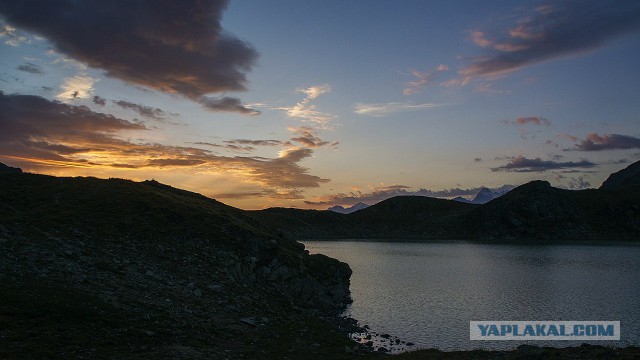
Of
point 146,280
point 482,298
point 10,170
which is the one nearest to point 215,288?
point 146,280

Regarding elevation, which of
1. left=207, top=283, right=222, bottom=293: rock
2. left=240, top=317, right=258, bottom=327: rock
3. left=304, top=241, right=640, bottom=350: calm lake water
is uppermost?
left=207, top=283, right=222, bottom=293: rock

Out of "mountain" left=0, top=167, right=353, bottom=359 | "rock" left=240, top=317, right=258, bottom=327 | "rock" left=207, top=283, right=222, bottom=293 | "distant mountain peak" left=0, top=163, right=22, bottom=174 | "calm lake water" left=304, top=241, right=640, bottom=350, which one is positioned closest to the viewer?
"mountain" left=0, top=167, right=353, bottom=359

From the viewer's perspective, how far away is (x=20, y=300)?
28.2m

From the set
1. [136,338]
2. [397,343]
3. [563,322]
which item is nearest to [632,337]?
[563,322]

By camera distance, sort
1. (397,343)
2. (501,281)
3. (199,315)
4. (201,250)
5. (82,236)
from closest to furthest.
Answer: (199,315) < (397,343) < (82,236) < (201,250) < (501,281)

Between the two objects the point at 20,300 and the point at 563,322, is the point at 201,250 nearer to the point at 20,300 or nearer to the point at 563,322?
the point at 20,300

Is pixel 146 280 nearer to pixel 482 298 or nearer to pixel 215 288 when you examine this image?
pixel 215 288

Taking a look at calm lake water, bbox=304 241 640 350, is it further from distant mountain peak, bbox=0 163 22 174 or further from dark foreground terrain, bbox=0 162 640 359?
distant mountain peak, bbox=0 163 22 174

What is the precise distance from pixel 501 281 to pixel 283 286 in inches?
2169

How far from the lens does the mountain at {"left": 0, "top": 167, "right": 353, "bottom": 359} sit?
27.6 m

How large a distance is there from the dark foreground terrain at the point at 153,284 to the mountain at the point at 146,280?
0.15 metres

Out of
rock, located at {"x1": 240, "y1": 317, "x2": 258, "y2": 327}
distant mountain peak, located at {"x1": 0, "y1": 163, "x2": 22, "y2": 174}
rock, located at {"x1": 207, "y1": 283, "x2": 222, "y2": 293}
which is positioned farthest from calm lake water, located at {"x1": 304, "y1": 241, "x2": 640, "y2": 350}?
distant mountain peak, located at {"x1": 0, "y1": 163, "x2": 22, "y2": 174}

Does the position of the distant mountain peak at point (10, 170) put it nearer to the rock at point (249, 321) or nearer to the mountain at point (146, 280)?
the mountain at point (146, 280)

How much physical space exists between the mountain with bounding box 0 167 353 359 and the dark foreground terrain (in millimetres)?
147
